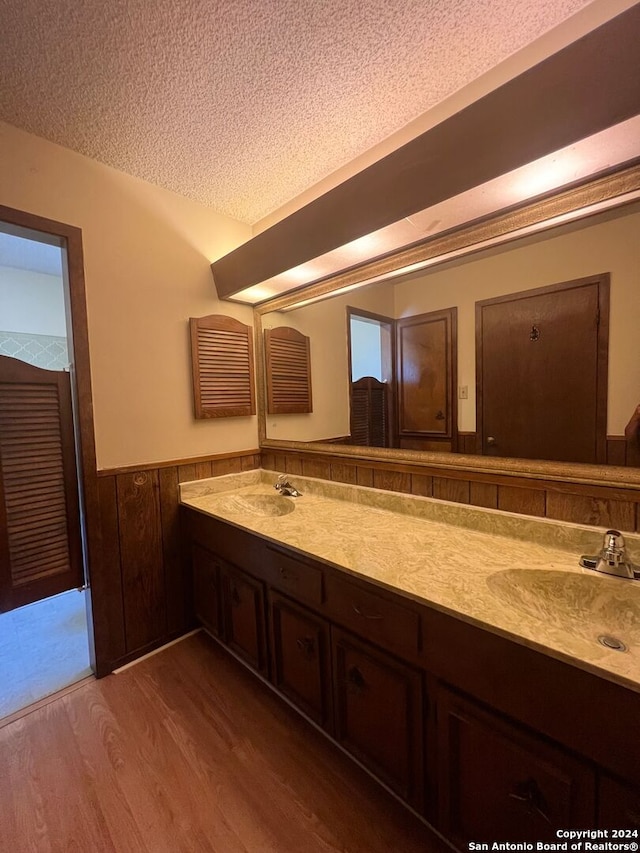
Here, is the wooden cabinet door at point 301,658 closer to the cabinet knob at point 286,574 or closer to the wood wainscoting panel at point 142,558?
the cabinet knob at point 286,574

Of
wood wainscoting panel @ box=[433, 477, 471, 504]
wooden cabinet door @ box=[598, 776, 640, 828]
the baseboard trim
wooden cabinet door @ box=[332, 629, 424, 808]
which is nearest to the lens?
wooden cabinet door @ box=[598, 776, 640, 828]

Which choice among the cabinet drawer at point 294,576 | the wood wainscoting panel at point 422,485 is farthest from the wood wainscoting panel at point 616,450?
the cabinet drawer at point 294,576

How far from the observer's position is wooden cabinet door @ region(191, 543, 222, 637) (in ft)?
5.97

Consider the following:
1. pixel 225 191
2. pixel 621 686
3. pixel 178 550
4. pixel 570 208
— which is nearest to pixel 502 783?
pixel 621 686

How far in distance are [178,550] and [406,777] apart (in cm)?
147

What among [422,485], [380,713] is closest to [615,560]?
[422,485]

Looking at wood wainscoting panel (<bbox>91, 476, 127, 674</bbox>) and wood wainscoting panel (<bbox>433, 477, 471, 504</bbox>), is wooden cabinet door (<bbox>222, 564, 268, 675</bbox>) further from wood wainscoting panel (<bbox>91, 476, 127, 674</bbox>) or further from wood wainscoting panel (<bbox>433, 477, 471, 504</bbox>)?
wood wainscoting panel (<bbox>433, 477, 471, 504</bbox>)

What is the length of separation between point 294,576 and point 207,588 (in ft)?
2.63

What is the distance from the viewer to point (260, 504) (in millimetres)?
2104

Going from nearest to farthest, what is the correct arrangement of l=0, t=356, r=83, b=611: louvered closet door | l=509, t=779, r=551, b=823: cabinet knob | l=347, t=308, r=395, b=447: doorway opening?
1. l=509, t=779, r=551, b=823: cabinet knob
2. l=347, t=308, r=395, b=447: doorway opening
3. l=0, t=356, r=83, b=611: louvered closet door

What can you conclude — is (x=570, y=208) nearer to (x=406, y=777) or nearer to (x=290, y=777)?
(x=406, y=777)

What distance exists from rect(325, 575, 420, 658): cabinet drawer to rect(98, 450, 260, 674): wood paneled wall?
3.76ft

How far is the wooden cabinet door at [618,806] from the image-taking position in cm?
69

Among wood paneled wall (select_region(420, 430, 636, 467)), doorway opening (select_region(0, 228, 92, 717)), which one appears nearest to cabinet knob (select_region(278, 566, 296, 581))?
wood paneled wall (select_region(420, 430, 636, 467))
